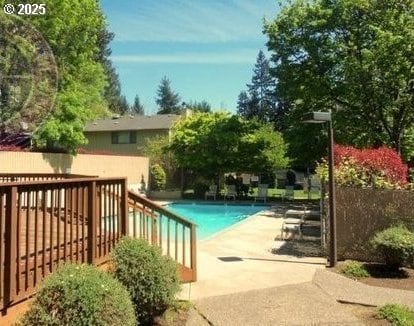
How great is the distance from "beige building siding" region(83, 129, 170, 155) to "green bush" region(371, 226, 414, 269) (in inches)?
1090

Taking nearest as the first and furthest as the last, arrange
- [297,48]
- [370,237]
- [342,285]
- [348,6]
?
[342,285] < [370,237] < [348,6] < [297,48]

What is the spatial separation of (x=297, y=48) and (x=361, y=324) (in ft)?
57.9

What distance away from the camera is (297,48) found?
2192 centimetres

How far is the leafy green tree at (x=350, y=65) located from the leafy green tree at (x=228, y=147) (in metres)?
3.43

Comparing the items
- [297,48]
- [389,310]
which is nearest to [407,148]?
[297,48]

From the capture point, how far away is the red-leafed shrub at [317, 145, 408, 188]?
10570 millimetres

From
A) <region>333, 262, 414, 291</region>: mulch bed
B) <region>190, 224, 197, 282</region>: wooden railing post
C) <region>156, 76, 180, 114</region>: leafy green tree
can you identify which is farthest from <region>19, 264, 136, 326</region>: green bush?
<region>156, 76, 180, 114</region>: leafy green tree

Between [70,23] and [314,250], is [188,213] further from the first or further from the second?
[314,250]

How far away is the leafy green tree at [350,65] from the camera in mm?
19250

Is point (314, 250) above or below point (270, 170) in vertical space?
below

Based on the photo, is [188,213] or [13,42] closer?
[13,42]

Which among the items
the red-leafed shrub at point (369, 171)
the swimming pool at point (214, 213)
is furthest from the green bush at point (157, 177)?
the red-leafed shrub at point (369, 171)

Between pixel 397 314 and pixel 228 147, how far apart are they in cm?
2036

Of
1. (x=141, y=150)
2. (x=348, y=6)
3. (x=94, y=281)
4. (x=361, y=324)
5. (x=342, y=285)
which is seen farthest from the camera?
(x=141, y=150)
